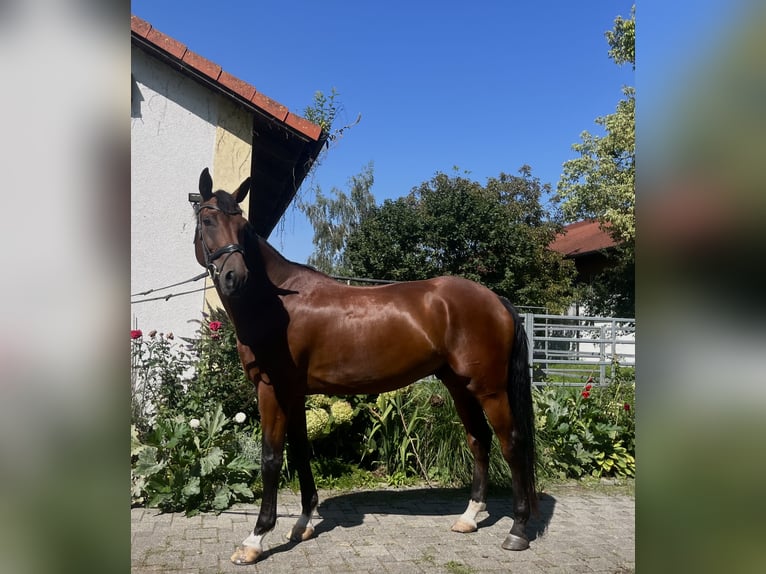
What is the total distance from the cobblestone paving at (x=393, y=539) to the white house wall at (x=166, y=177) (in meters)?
2.26

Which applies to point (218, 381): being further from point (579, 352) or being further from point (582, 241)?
point (582, 241)

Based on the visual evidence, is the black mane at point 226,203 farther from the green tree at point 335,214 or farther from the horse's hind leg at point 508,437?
the green tree at point 335,214

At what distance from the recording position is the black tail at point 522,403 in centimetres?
365

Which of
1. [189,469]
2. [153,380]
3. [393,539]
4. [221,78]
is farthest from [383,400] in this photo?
[221,78]

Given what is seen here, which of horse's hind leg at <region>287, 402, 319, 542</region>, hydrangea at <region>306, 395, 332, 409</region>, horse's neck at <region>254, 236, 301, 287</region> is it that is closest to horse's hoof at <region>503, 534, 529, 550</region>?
horse's hind leg at <region>287, 402, 319, 542</region>

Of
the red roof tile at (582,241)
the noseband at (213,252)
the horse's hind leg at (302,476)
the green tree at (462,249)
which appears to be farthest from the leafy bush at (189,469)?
the red roof tile at (582,241)

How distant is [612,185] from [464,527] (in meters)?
16.1

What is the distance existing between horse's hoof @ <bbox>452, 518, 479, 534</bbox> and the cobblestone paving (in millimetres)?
38

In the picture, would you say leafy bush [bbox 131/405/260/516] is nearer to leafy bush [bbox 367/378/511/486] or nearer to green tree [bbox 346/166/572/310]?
leafy bush [bbox 367/378/511/486]

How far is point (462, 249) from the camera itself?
65.3 ft

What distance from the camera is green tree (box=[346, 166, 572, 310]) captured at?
63.4ft

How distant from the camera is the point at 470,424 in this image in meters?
4.07
